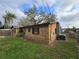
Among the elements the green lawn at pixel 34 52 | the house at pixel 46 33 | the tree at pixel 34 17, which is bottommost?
the green lawn at pixel 34 52

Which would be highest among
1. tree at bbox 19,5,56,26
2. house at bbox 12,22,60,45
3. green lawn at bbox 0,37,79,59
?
tree at bbox 19,5,56,26

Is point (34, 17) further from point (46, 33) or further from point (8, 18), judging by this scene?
point (46, 33)

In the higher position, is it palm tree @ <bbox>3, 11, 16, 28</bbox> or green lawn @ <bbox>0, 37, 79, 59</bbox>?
palm tree @ <bbox>3, 11, 16, 28</bbox>

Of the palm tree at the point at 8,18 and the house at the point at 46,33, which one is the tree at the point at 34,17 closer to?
the palm tree at the point at 8,18

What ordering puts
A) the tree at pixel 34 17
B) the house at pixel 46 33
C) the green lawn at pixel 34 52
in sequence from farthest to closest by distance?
1. the tree at pixel 34 17
2. the house at pixel 46 33
3. the green lawn at pixel 34 52

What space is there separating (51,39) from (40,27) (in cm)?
294

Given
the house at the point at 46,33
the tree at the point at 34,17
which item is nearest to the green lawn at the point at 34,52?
the house at the point at 46,33

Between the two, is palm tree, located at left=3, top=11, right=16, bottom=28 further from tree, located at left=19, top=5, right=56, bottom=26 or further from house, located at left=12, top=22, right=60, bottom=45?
house, located at left=12, top=22, right=60, bottom=45

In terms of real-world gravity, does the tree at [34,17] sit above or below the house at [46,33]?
above

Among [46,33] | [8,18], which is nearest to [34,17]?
[8,18]

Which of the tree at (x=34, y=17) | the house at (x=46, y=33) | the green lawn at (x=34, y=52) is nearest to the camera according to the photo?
the green lawn at (x=34, y=52)

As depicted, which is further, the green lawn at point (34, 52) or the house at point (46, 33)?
the house at point (46, 33)

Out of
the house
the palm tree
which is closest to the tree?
the palm tree

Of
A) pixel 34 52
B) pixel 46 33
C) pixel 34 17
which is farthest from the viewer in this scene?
pixel 34 17
